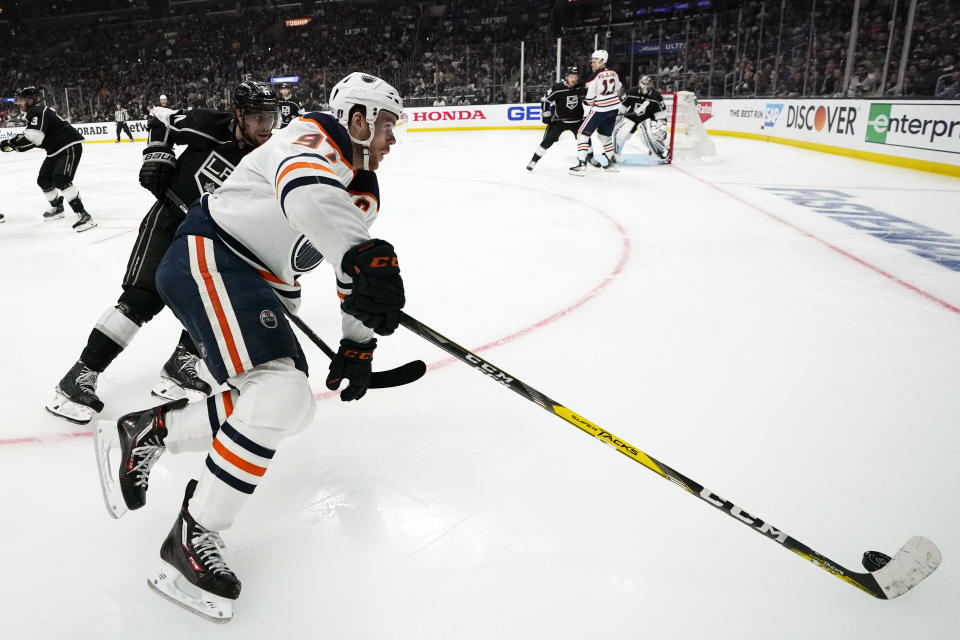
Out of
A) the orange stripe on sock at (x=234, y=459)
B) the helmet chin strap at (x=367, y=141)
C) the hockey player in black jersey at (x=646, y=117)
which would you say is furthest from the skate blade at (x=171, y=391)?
the hockey player in black jersey at (x=646, y=117)

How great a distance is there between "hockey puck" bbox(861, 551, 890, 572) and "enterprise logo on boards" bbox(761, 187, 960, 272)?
3.02m

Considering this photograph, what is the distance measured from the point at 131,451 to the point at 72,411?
86 cm

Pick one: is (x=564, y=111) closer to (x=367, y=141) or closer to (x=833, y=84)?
(x=833, y=84)

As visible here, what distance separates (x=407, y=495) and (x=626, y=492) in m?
0.61

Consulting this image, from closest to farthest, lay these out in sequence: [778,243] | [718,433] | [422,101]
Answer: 1. [718,433]
2. [778,243]
3. [422,101]

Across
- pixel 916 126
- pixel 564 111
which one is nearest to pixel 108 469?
pixel 564 111

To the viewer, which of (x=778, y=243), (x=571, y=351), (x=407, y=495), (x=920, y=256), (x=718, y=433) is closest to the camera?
(x=407, y=495)

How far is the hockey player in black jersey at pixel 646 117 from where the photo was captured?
8.19 m

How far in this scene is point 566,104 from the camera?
324 inches

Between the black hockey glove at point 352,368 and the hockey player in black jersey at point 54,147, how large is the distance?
4.97m

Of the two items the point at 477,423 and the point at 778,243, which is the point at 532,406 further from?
the point at 778,243

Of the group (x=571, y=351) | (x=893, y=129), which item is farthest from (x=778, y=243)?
Answer: (x=893, y=129)

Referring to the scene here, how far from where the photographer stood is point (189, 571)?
139 cm

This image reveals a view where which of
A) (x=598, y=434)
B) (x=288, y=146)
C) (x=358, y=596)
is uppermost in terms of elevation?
(x=288, y=146)
